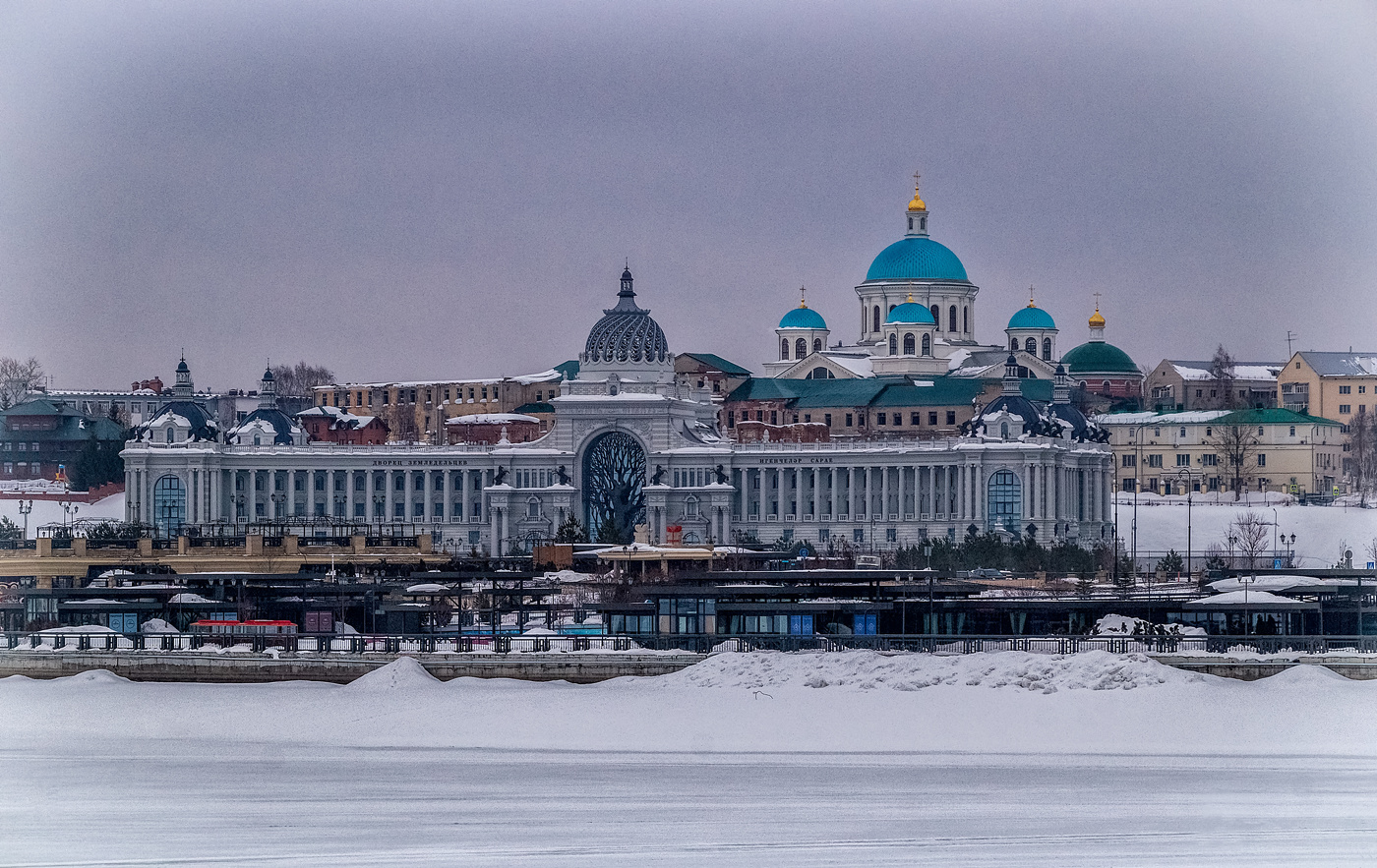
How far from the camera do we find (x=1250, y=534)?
151 m

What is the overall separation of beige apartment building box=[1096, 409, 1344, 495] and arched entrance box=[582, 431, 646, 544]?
3068 centimetres

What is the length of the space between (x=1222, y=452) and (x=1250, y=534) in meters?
40.0

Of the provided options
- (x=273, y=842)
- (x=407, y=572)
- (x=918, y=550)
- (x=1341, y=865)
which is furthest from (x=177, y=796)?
(x=918, y=550)

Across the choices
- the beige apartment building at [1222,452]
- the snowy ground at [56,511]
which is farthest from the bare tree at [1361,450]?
the snowy ground at [56,511]

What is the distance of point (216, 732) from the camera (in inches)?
3068

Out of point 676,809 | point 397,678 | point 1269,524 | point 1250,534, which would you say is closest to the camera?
point 676,809

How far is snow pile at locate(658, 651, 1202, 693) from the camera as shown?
79938mm

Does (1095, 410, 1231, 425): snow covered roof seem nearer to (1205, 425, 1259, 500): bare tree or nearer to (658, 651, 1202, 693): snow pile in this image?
(1205, 425, 1259, 500): bare tree

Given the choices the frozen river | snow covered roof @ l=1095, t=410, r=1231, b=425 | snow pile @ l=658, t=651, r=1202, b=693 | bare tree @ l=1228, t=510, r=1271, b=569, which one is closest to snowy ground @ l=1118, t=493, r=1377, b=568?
bare tree @ l=1228, t=510, r=1271, b=569

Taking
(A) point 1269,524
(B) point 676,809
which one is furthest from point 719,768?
(A) point 1269,524

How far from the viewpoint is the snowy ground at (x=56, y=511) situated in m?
177

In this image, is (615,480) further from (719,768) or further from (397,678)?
(719,768)

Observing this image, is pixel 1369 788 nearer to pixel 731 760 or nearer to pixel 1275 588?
pixel 731 760

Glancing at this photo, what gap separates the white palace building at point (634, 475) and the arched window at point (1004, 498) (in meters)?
0.08
